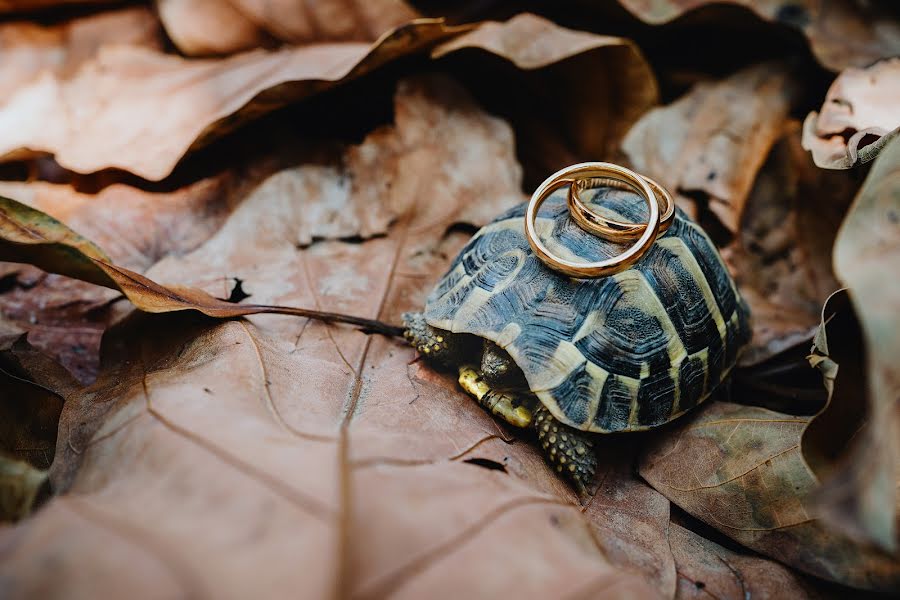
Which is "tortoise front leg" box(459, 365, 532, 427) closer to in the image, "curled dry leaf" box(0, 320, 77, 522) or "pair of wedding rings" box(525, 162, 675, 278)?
"pair of wedding rings" box(525, 162, 675, 278)

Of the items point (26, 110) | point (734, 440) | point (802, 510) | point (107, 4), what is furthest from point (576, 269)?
point (107, 4)

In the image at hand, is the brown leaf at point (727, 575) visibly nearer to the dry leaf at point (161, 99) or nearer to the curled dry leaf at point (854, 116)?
the curled dry leaf at point (854, 116)

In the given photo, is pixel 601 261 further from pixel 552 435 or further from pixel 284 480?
pixel 284 480

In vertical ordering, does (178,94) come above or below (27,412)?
above

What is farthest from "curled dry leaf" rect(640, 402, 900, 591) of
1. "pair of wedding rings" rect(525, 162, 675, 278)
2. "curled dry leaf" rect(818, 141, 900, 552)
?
"pair of wedding rings" rect(525, 162, 675, 278)

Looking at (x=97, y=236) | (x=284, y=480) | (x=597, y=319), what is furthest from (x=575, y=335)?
(x=97, y=236)

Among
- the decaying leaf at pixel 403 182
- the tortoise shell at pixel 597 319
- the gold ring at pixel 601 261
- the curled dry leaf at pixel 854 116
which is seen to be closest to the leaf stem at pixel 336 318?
the decaying leaf at pixel 403 182
